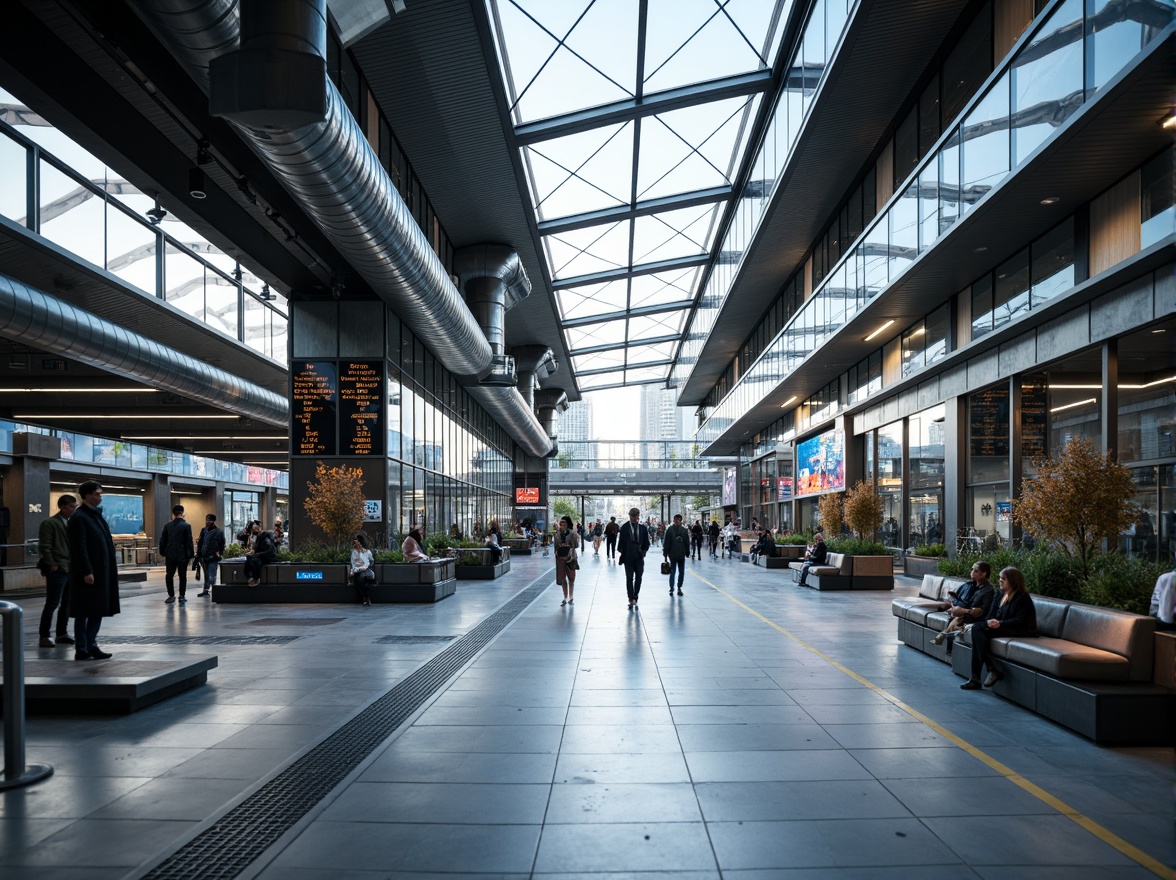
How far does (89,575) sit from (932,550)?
18.1 m

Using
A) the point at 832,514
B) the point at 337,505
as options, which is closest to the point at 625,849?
the point at 337,505

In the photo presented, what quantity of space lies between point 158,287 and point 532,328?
1867 centimetres

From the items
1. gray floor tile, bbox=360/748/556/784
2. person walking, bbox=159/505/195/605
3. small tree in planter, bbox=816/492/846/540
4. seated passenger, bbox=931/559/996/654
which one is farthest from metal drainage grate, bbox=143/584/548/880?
small tree in planter, bbox=816/492/846/540

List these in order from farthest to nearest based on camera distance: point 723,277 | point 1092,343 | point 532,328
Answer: point 532,328, point 723,277, point 1092,343

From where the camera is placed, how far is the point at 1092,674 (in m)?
6.25

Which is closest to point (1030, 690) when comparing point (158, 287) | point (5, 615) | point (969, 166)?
point (5, 615)

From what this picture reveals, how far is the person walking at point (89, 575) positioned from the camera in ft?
26.2

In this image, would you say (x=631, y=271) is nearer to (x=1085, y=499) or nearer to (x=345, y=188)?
(x=345, y=188)

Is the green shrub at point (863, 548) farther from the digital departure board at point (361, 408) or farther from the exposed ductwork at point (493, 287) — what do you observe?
the digital departure board at point (361, 408)

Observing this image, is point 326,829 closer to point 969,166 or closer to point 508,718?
point 508,718

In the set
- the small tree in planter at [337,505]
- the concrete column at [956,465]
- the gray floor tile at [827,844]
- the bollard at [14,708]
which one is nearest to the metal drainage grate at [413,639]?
the bollard at [14,708]

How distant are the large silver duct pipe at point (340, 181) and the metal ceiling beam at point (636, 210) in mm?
6849

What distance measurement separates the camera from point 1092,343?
13273mm

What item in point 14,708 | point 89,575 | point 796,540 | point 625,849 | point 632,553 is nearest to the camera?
point 625,849
